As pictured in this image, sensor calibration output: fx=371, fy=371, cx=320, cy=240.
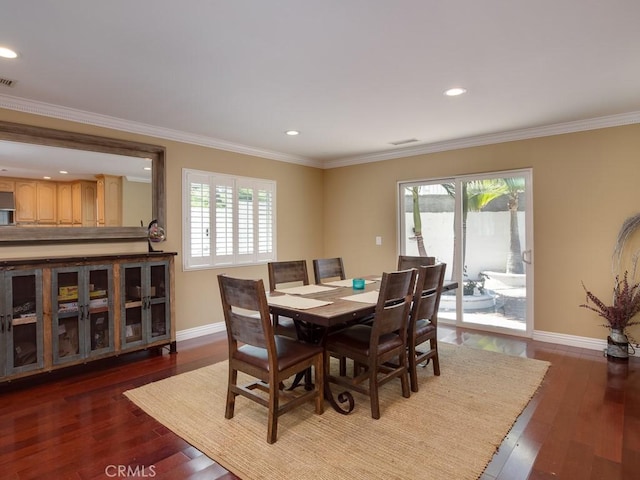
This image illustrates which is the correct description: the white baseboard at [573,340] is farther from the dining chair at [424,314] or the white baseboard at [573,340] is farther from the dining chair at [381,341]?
the dining chair at [381,341]

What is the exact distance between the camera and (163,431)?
7.66 ft

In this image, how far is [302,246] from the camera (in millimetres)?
5816

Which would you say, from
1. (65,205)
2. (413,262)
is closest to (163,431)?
(65,205)

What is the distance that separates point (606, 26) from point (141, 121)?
384 centimetres

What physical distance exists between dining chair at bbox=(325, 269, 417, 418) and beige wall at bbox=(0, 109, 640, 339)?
2.34m

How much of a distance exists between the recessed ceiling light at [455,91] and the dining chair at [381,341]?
4.97 ft

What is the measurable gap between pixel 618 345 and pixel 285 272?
3257mm

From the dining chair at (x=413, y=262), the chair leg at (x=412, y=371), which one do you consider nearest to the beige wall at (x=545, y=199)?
the dining chair at (x=413, y=262)

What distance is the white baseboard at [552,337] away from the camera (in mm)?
3875

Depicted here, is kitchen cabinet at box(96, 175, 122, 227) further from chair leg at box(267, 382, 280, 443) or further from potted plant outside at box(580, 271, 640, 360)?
potted plant outside at box(580, 271, 640, 360)

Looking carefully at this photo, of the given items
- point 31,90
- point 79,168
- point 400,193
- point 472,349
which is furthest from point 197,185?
point 472,349

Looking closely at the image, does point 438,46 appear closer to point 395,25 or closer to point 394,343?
point 395,25

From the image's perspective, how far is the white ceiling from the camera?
1.91m

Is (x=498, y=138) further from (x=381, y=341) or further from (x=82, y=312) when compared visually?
(x=82, y=312)
